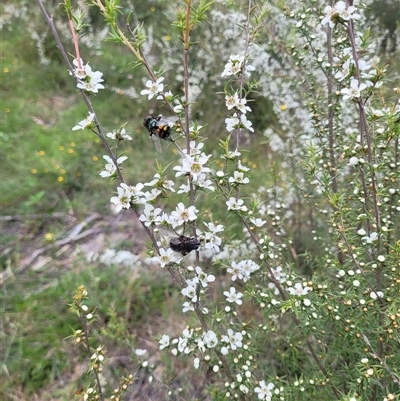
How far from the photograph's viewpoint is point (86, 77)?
1505 millimetres

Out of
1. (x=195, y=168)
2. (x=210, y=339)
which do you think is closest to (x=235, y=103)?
(x=195, y=168)

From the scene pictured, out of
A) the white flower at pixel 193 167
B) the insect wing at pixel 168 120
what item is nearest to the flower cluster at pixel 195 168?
the white flower at pixel 193 167

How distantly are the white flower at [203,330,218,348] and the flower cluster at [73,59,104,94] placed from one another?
113cm

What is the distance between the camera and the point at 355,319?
179 centimetres

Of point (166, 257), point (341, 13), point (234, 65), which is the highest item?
point (341, 13)

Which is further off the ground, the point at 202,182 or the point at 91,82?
the point at 91,82

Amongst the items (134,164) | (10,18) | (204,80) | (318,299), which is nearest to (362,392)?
(318,299)

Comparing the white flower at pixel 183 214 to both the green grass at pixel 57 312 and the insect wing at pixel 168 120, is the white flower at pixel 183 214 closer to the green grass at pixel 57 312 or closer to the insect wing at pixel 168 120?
the insect wing at pixel 168 120

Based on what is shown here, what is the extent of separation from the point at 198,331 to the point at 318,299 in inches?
24.4

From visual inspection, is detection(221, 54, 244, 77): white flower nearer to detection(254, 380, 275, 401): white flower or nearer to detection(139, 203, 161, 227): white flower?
detection(139, 203, 161, 227): white flower

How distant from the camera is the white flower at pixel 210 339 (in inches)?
74.3

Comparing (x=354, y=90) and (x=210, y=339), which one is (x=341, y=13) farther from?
(x=210, y=339)

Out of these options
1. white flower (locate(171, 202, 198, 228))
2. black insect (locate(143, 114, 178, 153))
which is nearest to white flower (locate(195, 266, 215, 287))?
white flower (locate(171, 202, 198, 228))

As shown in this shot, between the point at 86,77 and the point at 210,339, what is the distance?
1.20 m
